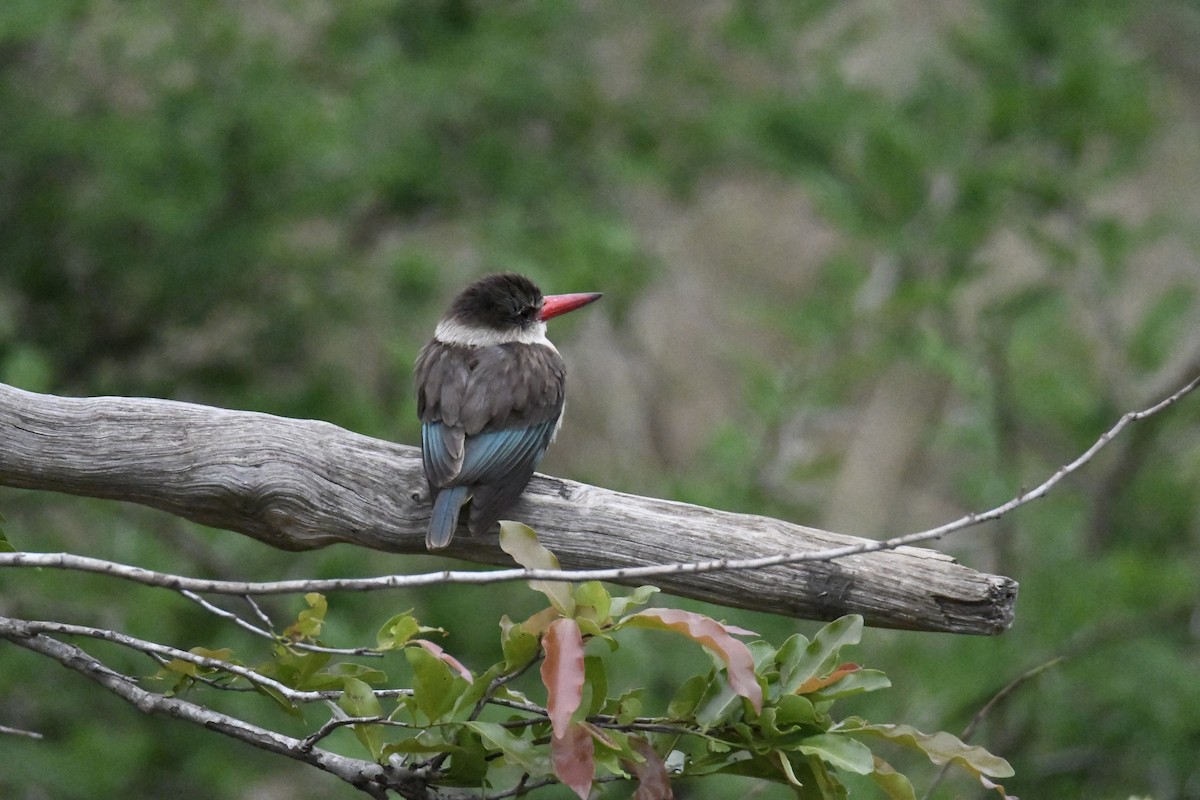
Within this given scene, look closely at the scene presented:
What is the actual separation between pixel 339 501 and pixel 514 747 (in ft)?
3.20

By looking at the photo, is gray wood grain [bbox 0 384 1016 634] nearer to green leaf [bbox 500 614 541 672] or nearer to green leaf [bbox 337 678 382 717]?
green leaf [bbox 500 614 541 672]

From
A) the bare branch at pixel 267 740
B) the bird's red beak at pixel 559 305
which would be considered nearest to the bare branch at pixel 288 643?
the bare branch at pixel 267 740

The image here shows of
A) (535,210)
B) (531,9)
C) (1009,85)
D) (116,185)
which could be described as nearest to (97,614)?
(116,185)

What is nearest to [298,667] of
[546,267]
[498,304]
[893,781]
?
[893,781]

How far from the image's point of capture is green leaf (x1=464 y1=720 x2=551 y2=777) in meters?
2.05

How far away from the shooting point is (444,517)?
292 centimetres

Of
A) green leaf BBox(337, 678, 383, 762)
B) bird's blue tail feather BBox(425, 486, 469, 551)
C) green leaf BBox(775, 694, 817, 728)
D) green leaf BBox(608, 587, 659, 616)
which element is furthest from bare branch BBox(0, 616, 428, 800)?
bird's blue tail feather BBox(425, 486, 469, 551)

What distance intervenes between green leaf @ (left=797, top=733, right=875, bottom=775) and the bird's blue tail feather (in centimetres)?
103

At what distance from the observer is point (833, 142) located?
7.28 meters

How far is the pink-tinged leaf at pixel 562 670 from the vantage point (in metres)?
1.93

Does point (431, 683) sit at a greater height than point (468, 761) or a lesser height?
greater

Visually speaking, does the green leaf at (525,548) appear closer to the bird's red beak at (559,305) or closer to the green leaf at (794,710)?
the green leaf at (794,710)

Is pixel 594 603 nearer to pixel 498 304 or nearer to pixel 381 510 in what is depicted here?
pixel 381 510

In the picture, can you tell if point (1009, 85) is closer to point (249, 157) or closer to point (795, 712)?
point (249, 157)
